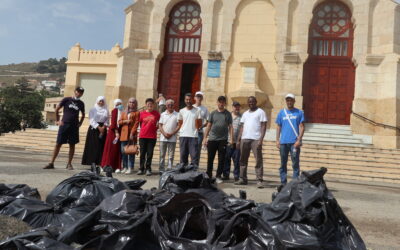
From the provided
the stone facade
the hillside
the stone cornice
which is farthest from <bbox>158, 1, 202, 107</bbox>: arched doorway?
the hillside

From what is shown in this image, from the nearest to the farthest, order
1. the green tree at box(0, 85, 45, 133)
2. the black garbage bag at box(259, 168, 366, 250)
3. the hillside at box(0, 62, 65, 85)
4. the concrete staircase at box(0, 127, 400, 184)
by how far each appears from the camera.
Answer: the black garbage bag at box(259, 168, 366, 250) < the concrete staircase at box(0, 127, 400, 184) < the green tree at box(0, 85, 45, 133) < the hillside at box(0, 62, 65, 85)

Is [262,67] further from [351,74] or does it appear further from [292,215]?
[292,215]

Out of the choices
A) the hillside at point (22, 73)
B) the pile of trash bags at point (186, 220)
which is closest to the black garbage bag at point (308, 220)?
the pile of trash bags at point (186, 220)

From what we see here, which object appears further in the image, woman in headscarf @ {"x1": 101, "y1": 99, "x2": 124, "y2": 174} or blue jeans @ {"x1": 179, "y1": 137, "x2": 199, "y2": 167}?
woman in headscarf @ {"x1": 101, "y1": 99, "x2": 124, "y2": 174}

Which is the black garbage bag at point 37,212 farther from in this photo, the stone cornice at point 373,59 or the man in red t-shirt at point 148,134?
the stone cornice at point 373,59

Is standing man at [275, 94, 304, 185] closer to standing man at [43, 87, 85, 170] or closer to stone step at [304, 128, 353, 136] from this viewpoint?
standing man at [43, 87, 85, 170]

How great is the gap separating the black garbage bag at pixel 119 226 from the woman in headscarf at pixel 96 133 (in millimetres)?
5364

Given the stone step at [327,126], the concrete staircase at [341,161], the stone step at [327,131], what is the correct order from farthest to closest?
1. the stone step at [327,126]
2. the stone step at [327,131]
3. the concrete staircase at [341,161]

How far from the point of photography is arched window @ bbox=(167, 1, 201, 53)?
18.6 meters

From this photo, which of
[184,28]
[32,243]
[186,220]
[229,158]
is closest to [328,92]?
[184,28]

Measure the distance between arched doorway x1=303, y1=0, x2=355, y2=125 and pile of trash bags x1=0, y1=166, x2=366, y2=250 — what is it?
14.7m

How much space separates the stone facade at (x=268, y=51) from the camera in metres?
15.5

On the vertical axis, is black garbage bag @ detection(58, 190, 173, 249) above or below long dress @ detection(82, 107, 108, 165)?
below

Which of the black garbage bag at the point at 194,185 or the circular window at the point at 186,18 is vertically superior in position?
the circular window at the point at 186,18
